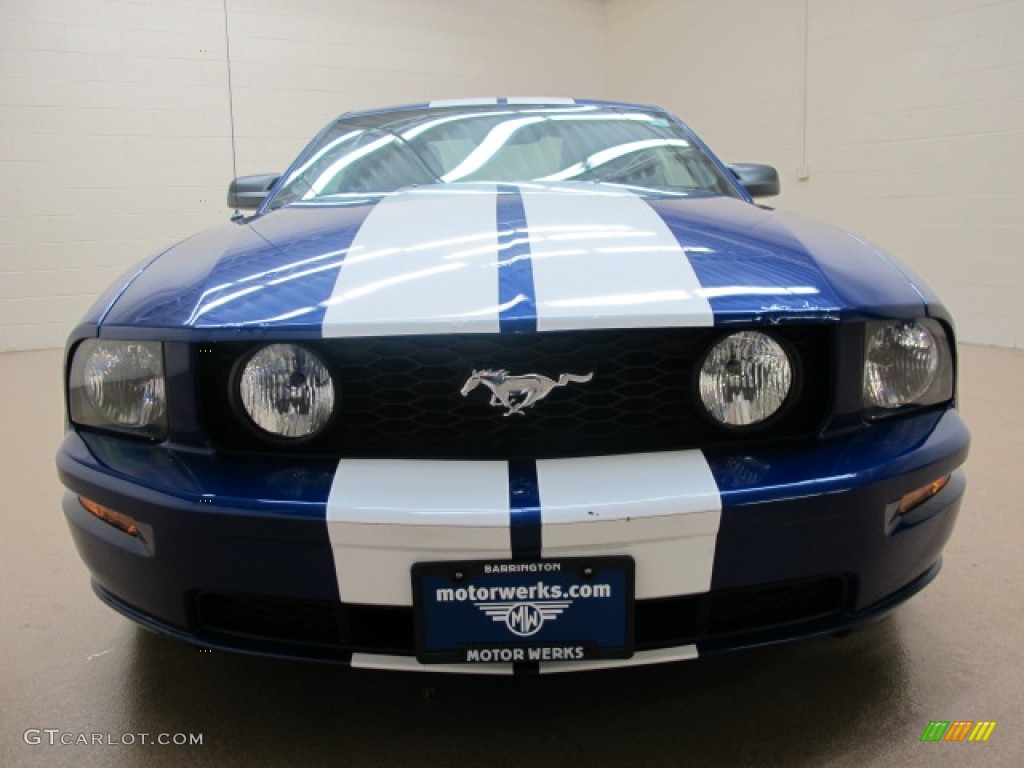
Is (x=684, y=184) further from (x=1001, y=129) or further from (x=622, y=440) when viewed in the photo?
(x=1001, y=129)

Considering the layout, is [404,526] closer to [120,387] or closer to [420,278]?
[420,278]

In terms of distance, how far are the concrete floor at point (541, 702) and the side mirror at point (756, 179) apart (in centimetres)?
109

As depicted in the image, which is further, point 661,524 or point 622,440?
point 622,440

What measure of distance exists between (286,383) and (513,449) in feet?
1.02

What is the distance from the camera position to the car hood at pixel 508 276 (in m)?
0.98

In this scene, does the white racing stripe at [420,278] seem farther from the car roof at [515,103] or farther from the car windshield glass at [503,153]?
the car roof at [515,103]

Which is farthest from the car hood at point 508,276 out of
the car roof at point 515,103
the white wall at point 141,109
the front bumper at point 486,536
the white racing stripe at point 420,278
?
the white wall at point 141,109

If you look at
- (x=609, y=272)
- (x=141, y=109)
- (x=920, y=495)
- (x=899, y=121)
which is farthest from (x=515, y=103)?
(x=141, y=109)

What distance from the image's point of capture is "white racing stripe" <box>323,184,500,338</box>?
0.96 metres

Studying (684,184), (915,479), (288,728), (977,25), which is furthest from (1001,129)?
(288,728)

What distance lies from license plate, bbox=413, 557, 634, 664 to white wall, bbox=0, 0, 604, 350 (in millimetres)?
5254

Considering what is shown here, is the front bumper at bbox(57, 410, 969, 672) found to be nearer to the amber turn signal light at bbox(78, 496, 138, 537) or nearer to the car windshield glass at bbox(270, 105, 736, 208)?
the amber turn signal light at bbox(78, 496, 138, 537)

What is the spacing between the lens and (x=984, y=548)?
179cm

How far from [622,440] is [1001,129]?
14.2 feet
